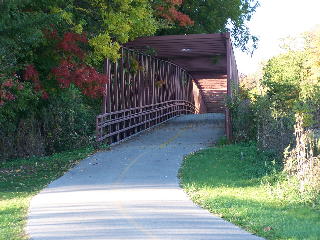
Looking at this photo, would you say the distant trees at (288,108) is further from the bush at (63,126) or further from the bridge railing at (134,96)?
the bush at (63,126)

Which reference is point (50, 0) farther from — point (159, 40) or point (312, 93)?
point (312, 93)

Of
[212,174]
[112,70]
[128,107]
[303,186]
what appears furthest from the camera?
[128,107]

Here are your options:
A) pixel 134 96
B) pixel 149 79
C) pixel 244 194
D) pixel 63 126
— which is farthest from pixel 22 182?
pixel 149 79

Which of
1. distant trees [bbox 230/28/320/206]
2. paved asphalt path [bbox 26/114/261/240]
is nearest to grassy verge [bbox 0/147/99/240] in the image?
paved asphalt path [bbox 26/114/261/240]

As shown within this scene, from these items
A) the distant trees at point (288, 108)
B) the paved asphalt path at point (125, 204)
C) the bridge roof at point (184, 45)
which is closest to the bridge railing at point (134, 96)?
the bridge roof at point (184, 45)

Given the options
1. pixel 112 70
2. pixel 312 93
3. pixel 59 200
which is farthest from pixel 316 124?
pixel 112 70

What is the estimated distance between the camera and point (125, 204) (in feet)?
39.7

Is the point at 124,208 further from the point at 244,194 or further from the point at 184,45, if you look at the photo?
the point at 184,45

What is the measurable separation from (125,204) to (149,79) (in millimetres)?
20616

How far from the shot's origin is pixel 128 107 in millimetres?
28297

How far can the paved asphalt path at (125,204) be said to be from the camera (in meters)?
9.31

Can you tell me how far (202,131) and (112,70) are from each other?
511cm

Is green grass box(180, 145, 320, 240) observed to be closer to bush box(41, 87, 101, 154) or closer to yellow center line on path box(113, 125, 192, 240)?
yellow center line on path box(113, 125, 192, 240)

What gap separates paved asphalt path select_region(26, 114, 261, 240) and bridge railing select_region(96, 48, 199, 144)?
3350 mm
